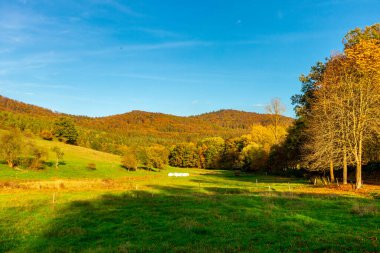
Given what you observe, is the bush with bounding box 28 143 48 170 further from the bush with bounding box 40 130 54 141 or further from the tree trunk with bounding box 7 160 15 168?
the bush with bounding box 40 130 54 141

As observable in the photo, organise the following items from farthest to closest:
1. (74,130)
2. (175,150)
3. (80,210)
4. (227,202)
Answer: (175,150), (74,130), (227,202), (80,210)

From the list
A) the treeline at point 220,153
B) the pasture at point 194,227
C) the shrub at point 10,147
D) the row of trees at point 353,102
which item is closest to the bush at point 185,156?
the treeline at point 220,153

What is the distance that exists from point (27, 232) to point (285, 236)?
15.9 meters

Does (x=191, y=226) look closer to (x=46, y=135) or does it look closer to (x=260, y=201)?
(x=260, y=201)

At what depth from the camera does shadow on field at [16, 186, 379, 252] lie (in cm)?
1427

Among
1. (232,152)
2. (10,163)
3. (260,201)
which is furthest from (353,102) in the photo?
(232,152)

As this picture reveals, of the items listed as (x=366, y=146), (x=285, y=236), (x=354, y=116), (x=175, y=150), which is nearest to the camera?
(x=285, y=236)

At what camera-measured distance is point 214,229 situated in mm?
18125

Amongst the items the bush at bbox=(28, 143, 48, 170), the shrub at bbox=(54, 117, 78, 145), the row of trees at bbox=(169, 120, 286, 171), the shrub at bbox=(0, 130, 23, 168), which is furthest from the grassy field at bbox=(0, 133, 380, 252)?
the shrub at bbox=(54, 117, 78, 145)

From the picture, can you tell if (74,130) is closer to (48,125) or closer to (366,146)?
(48,125)

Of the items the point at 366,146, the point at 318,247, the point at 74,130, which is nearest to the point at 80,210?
the point at 318,247

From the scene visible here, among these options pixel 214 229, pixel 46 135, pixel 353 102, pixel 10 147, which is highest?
pixel 353 102

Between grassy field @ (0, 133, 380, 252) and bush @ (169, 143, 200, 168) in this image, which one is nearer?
grassy field @ (0, 133, 380, 252)

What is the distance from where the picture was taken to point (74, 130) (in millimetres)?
137750
